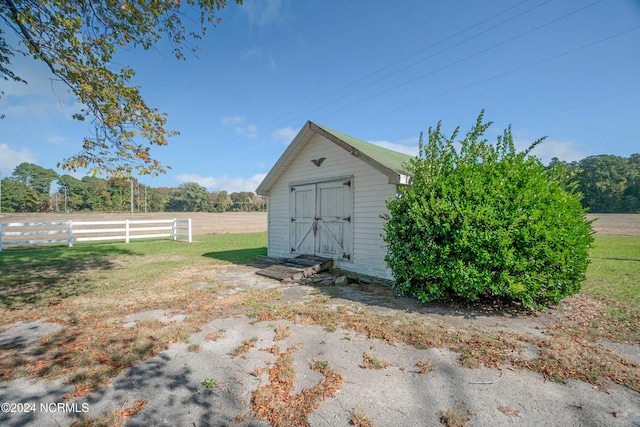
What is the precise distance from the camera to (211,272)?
333 inches

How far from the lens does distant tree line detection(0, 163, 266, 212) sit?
64.9 meters

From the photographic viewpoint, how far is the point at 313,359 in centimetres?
333

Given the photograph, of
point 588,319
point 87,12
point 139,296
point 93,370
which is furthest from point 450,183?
point 87,12

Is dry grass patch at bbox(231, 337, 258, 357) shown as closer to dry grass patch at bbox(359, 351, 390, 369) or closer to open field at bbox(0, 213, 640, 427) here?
open field at bbox(0, 213, 640, 427)

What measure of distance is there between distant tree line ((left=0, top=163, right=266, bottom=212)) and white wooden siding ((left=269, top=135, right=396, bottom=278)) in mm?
58290

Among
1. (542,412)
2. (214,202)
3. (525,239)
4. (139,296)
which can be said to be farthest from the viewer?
(214,202)

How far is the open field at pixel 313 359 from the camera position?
95.8 inches

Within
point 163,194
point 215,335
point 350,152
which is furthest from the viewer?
point 163,194

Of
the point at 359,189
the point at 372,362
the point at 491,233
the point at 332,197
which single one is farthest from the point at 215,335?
the point at 332,197

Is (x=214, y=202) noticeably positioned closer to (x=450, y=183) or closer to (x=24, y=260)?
(x=24, y=260)

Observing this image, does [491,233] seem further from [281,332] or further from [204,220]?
[204,220]

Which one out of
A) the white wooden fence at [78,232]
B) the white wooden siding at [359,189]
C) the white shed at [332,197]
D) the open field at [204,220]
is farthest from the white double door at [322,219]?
the open field at [204,220]

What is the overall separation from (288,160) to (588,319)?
8907mm

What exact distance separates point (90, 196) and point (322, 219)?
88.7 m
